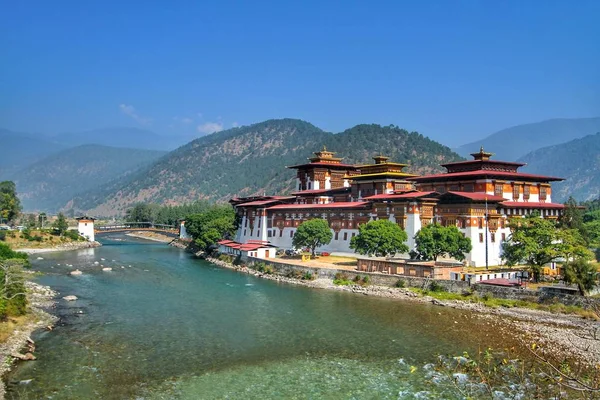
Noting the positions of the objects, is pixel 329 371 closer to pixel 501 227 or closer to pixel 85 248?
pixel 501 227

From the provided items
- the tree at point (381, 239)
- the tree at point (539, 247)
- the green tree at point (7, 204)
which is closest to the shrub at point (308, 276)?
the tree at point (381, 239)

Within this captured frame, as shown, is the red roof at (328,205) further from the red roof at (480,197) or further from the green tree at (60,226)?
the green tree at (60,226)

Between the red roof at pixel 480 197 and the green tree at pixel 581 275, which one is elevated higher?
the red roof at pixel 480 197

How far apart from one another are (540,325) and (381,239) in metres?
21.6

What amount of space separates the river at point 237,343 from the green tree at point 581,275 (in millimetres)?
8380

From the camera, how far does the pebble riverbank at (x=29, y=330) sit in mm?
29645

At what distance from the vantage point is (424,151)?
175 metres

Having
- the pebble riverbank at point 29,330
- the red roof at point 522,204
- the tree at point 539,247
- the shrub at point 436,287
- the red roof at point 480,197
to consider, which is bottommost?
the pebble riverbank at point 29,330

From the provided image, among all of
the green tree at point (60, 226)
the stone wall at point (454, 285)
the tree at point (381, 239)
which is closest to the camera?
the stone wall at point (454, 285)

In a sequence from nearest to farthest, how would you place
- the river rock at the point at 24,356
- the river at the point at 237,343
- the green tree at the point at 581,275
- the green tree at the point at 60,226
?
the river at the point at 237,343 → the river rock at the point at 24,356 → the green tree at the point at 581,275 → the green tree at the point at 60,226

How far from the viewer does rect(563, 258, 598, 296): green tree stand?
43.2m

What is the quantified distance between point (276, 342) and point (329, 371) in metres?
6.16

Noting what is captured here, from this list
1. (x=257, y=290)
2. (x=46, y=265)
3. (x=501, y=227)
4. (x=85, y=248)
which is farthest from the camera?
(x=85, y=248)

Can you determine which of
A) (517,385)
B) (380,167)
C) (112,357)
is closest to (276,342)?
(112,357)
